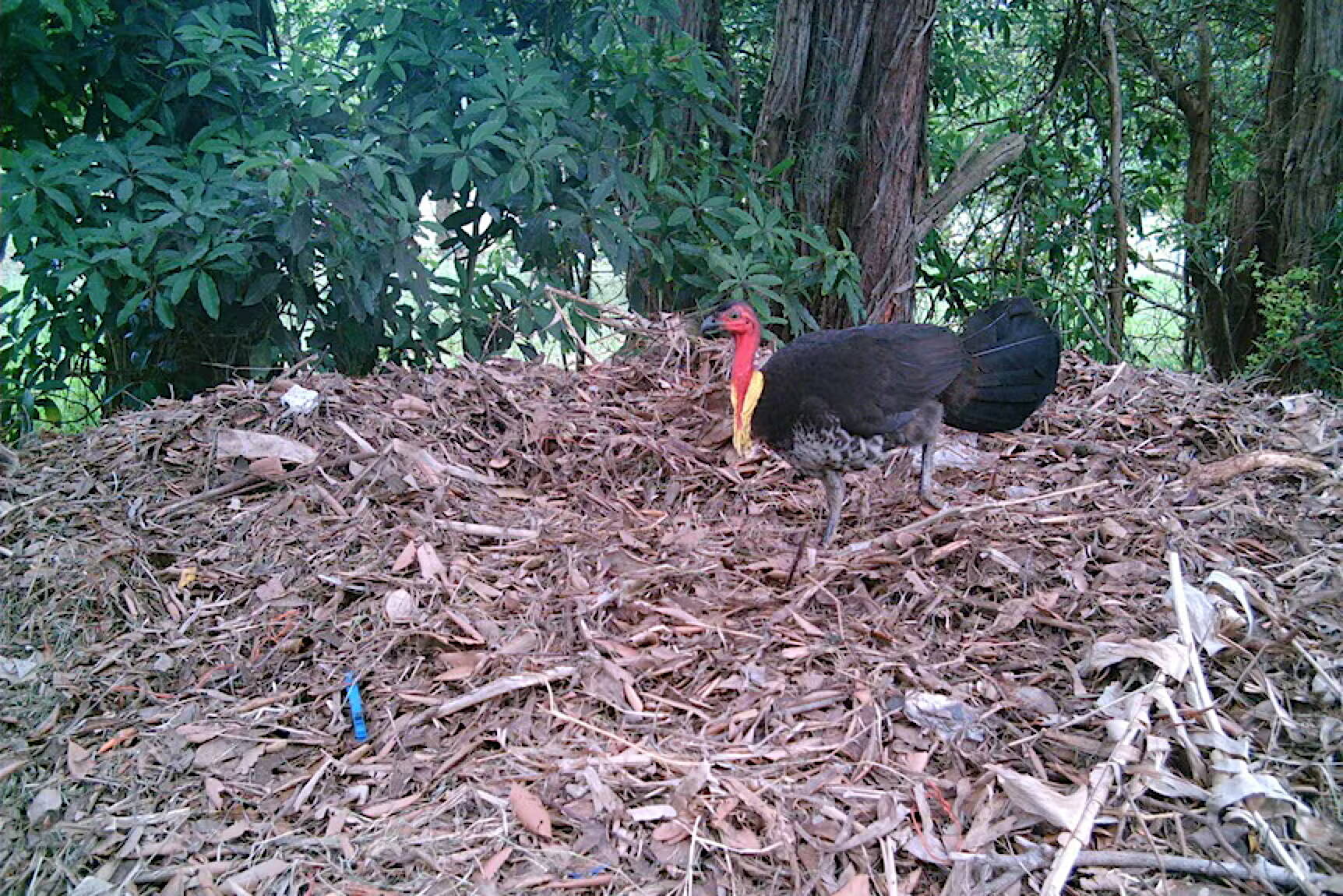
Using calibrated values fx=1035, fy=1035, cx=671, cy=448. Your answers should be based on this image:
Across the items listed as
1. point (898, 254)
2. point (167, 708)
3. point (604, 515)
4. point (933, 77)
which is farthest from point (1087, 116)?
point (167, 708)

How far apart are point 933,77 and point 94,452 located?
17.5ft

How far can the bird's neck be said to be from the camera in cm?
365

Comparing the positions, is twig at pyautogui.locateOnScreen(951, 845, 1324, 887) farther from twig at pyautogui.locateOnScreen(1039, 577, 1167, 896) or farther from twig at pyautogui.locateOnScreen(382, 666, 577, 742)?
twig at pyautogui.locateOnScreen(382, 666, 577, 742)

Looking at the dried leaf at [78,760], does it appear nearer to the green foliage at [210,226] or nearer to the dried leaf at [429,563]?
the dried leaf at [429,563]

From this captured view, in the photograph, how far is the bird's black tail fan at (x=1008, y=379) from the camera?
371 centimetres

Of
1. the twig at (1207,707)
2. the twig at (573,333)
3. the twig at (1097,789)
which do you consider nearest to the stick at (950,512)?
the twig at (1207,707)

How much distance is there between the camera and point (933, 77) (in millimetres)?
6652

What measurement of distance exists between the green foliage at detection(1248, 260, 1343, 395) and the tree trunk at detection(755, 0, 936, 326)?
210 centimetres

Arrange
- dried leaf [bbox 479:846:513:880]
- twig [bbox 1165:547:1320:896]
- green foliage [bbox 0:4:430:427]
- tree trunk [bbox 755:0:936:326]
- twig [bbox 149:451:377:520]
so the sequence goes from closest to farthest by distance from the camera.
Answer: twig [bbox 1165:547:1320:896], dried leaf [bbox 479:846:513:880], twig [bbox 149:451:377:520], green foliage [bbox 0:4:430:427], tree trunk [bbox 755:0:936:326]

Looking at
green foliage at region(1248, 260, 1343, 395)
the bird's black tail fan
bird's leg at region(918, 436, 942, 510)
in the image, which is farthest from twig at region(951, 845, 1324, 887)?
green foliage at region(1248, 260, 1343, 395)

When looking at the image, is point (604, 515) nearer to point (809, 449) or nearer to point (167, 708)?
point (809, 449)

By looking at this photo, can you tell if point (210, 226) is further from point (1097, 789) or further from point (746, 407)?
point (1097, 789)

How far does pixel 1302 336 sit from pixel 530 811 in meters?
5.48

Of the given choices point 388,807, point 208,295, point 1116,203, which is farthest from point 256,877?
point 1116,203
